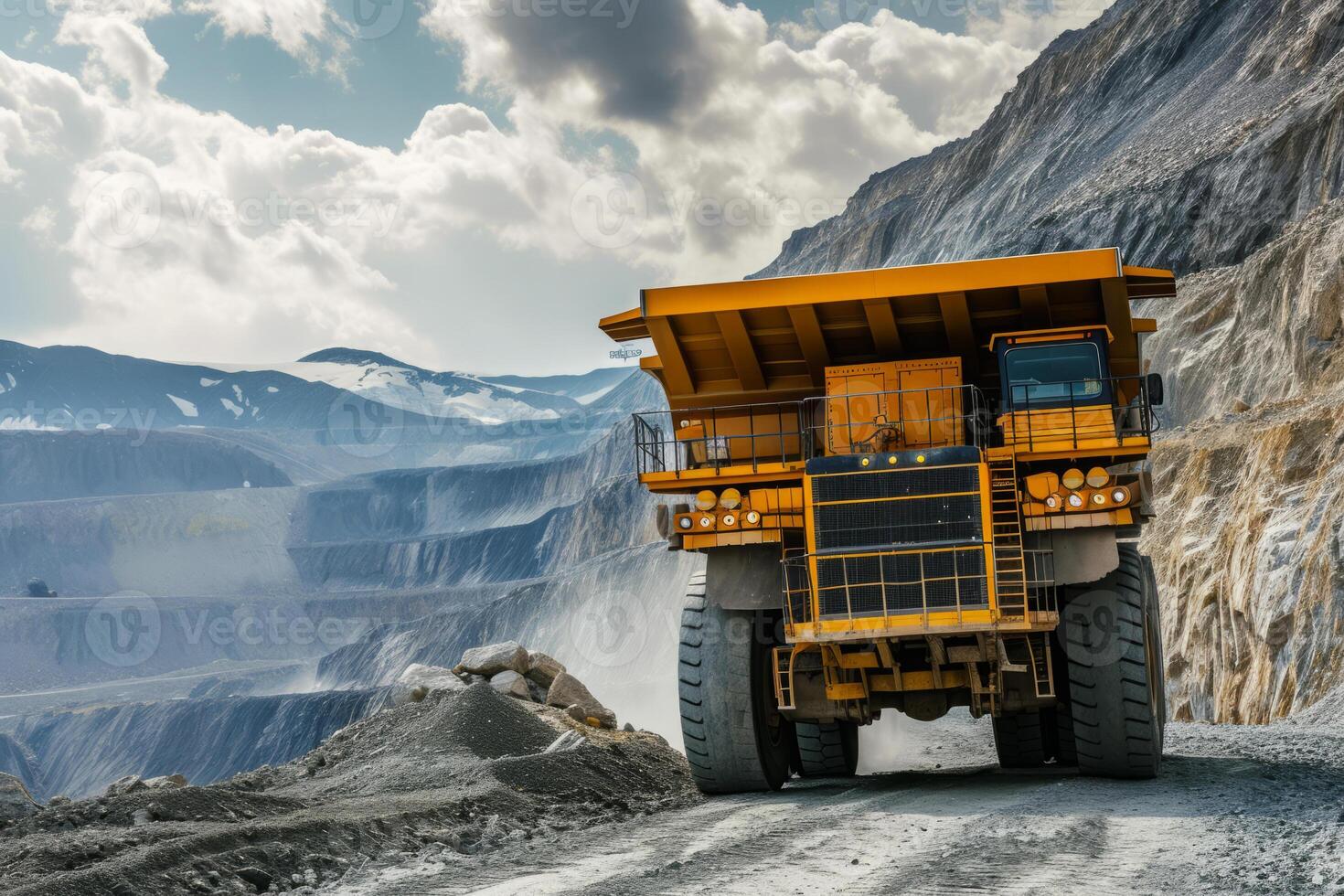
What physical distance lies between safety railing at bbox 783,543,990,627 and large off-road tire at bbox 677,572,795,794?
0.84 metres

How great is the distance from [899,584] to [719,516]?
1.42 m

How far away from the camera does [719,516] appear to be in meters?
9.07

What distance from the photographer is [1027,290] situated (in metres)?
9.46

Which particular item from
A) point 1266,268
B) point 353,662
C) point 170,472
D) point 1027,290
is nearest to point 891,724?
point 1027,290

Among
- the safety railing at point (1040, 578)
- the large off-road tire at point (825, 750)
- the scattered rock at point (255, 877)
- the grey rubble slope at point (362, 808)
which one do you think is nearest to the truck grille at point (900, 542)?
the safety railing at point (1040, 578)

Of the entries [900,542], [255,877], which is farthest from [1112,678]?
[255,877]

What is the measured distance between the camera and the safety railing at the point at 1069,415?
8.74 m

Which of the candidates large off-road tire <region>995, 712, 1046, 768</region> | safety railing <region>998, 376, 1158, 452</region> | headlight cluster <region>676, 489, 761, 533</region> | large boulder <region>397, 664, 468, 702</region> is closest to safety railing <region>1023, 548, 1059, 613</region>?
safety railing <region>998, 376, 1158, 452</region>

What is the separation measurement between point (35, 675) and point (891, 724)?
104 metres

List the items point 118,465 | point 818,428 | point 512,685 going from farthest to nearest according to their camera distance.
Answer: point 118,465, point 512,685, point 818,428

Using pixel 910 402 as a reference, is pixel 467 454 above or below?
above

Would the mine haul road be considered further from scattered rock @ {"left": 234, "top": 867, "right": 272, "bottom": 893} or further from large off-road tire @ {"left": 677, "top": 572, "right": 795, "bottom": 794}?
scattered rock @ {"left": 234, "top": 867, "right": 272, "bottom": 893}

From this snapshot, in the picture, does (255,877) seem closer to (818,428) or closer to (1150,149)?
(818,428)

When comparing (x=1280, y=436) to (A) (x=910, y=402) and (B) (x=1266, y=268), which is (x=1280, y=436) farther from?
(A) (x=910, y=402)
